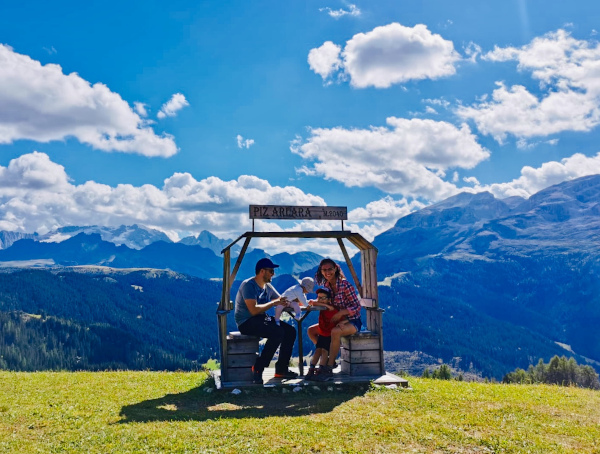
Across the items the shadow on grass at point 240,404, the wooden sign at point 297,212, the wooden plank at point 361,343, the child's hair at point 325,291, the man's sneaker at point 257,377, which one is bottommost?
the shadow on grass at point 240,404

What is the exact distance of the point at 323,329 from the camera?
50.1 ft

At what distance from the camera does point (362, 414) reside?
11117 mm

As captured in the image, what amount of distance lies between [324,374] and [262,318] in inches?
98.1

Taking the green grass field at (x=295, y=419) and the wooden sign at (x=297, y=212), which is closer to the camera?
the green grass field at (x=295, y=419)

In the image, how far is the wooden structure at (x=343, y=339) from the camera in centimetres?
1480

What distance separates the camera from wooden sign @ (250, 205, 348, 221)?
1588 centimetres

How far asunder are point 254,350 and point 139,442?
6.16 meters

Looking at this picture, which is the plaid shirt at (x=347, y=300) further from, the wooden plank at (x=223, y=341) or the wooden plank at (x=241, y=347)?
the wooden plank at (x=223, y=341)

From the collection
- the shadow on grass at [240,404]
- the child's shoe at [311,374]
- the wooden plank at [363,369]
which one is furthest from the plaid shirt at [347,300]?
the shadow on grass at [240,404]

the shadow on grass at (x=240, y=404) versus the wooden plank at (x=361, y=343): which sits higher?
the wooden plank at (x=361, y=343)

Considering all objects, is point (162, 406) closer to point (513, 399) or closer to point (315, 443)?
point (315, 443)

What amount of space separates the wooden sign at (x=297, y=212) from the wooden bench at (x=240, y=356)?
386 centimetres

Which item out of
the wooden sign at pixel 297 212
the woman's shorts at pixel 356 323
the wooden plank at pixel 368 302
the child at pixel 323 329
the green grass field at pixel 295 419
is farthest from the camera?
the wooden plank at pixel 368 302

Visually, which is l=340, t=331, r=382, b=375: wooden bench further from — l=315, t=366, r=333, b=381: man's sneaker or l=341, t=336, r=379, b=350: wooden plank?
l=315, t=366, r=333, b=381: man's sneaker
